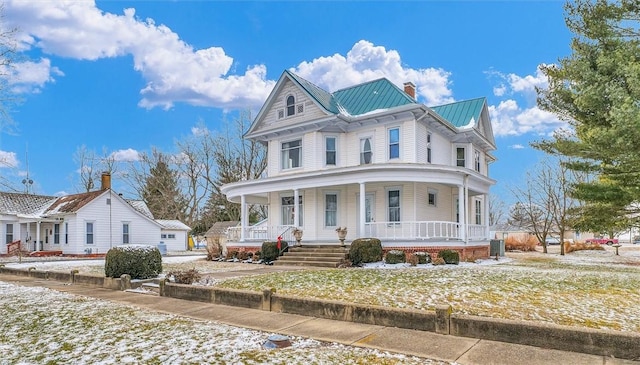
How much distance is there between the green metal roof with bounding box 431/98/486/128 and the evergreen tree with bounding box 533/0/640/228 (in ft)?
14.4

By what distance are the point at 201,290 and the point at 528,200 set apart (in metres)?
31.6

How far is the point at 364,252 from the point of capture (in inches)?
645

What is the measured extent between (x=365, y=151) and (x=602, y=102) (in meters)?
9.60

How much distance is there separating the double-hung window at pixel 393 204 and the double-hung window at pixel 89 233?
22366 millimetres

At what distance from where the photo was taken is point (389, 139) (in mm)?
19984

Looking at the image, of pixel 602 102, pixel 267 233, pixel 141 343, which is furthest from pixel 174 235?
pixel 141 343

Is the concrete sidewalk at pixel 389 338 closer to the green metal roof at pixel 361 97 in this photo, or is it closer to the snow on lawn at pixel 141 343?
the snow on lawn at pixel 141 343

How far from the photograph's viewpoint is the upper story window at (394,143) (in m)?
19.7

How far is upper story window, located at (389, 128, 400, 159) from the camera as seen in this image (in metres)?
19.7

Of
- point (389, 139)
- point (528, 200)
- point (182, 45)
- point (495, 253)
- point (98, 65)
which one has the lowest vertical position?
point (495, 253)

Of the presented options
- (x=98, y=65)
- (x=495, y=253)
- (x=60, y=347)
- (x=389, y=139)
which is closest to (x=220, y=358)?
(x=60, y=347)

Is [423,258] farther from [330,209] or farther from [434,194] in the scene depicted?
[330,209]

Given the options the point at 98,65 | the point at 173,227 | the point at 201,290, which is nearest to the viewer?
the point at 201,290

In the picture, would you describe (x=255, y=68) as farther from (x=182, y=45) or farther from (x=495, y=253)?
(x=495, y=253)
